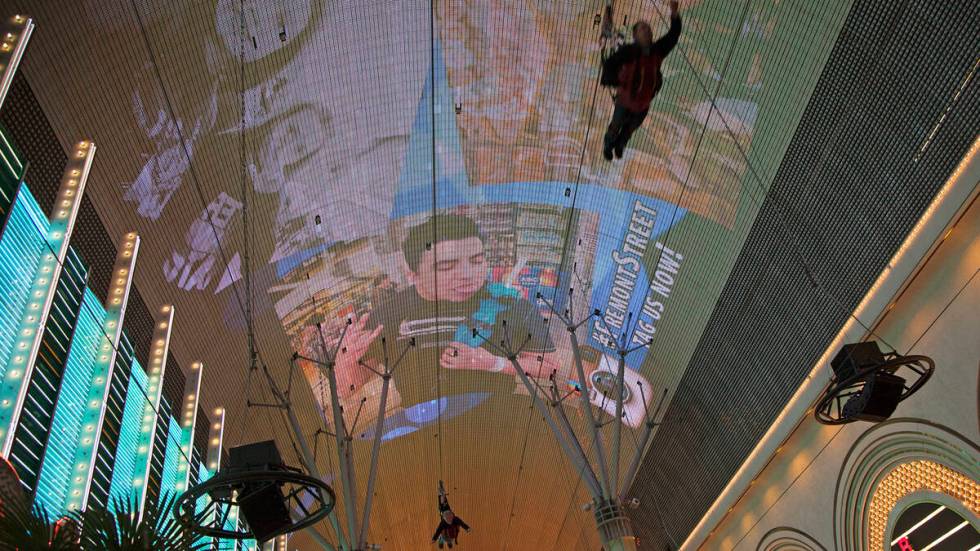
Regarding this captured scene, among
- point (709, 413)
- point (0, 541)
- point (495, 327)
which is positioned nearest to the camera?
point (0, 541)

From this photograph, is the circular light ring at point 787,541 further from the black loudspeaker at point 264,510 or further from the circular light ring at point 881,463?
the black loudspeaker at point 264,510

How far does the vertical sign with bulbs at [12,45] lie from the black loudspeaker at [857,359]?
43.5ft

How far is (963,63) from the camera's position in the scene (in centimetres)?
1290

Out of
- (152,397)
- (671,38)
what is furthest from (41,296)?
(671,38)

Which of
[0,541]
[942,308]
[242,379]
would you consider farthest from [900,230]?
[242,379]

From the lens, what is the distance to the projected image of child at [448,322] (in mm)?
25859

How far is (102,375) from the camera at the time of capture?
49.3 ft

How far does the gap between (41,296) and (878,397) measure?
13234mm

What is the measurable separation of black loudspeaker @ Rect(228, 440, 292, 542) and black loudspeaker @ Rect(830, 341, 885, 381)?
9027 millimetres

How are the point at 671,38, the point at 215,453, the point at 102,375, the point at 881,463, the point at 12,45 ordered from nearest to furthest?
1. the point at 12,45
2. the point at 102,375
3. the point at 671,38
4. the point at 881,463
5. the point at 215,453

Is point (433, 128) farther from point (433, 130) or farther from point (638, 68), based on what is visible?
point (638, 68)

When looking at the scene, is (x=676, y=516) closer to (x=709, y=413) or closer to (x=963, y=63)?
(x=709, y=413)

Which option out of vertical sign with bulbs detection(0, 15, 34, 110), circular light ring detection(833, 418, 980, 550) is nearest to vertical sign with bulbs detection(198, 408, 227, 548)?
vertical sign with bulbs detection(0, 15, 34, 110)

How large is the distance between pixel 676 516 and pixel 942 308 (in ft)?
47.8
